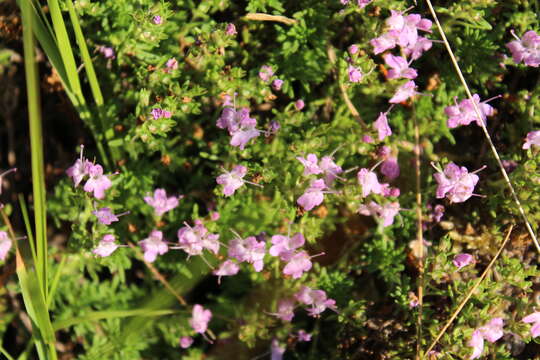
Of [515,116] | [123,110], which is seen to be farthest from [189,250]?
[515,116]

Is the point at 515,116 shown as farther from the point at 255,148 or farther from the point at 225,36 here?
the point at 225,36

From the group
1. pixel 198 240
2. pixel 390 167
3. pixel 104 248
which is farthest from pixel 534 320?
pixel 104 248

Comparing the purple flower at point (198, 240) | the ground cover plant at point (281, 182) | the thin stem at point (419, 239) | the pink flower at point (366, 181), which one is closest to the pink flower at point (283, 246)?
the ground cover plant at point (281, 182)

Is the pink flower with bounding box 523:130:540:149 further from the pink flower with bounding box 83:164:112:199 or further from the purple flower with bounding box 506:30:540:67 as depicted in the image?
the pink flower with bounding box 83:164:112:199

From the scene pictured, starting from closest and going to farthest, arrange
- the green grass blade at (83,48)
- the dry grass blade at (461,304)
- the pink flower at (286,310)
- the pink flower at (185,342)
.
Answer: the green grass blade at (83,48) < the dry grass blade at (461,304) < the pink flower at (286,310) < the pink flower at (185,342)

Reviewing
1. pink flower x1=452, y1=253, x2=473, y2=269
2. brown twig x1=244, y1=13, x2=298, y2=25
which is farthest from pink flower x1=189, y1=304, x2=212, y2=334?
brown twig x1=244, y1=13, x2=298, y2=25

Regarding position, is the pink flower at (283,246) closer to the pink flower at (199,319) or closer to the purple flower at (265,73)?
the pink flower at (199,319)

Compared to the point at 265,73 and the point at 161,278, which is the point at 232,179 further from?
the point at 161,278
